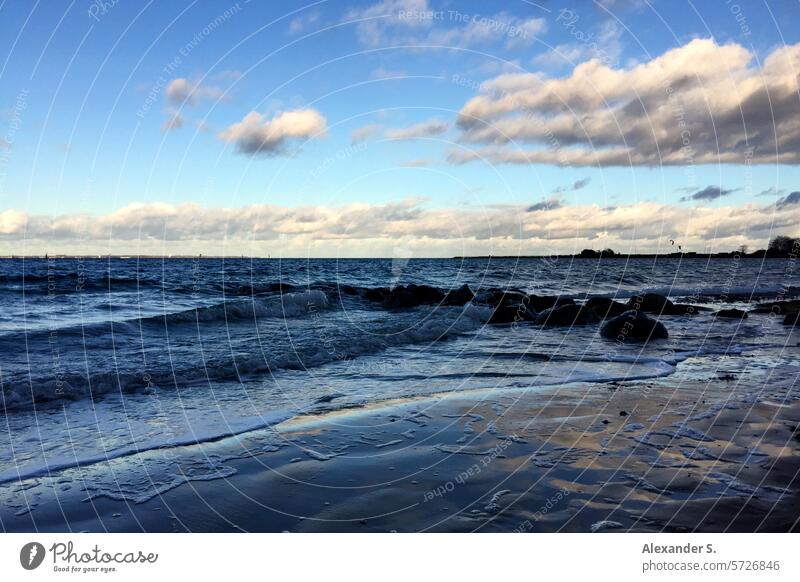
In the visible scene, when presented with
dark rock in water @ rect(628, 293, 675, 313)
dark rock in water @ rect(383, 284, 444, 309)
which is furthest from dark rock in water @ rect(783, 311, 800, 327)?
dark rock in water @ rect(383, 284, 444, 309)

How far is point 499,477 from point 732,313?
25085 mm

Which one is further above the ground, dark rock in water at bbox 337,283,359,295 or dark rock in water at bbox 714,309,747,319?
dark rock in water at bbox 337,283,359,295

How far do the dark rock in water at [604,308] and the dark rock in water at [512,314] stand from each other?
8.68 ft

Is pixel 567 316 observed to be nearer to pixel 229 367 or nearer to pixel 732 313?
pixel 732 313

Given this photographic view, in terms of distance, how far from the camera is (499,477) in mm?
6539

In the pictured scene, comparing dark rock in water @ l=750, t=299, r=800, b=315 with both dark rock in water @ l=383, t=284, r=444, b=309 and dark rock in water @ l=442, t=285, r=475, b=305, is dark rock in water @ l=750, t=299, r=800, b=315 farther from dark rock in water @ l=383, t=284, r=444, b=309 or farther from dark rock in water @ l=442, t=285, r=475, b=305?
dark rock in water @ l=383, t=284, r=444, b=309

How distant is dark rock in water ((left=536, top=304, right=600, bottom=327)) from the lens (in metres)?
23.7

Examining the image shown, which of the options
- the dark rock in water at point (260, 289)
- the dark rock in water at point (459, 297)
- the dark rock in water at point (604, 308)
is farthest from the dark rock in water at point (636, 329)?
the dark rock in water at point (260, 289)

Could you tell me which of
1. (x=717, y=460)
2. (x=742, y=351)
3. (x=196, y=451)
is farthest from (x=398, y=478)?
(x=742, y=351)

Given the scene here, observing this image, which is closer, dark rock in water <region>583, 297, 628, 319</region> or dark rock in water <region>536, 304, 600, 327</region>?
dark rock in water <region>536, 304, 600, 327</region>

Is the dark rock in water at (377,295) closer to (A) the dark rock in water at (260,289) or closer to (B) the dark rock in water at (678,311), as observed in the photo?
(A) the dark rock in water at (260,289)

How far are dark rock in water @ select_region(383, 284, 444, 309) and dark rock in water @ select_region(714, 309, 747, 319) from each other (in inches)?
581

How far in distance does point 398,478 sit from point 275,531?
1706 millimetres

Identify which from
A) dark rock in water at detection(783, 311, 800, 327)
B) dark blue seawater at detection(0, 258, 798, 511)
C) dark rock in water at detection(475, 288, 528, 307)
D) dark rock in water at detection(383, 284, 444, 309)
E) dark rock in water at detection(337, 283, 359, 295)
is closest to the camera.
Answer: dark blue seawater at detection(0, 258, 798, 511)
